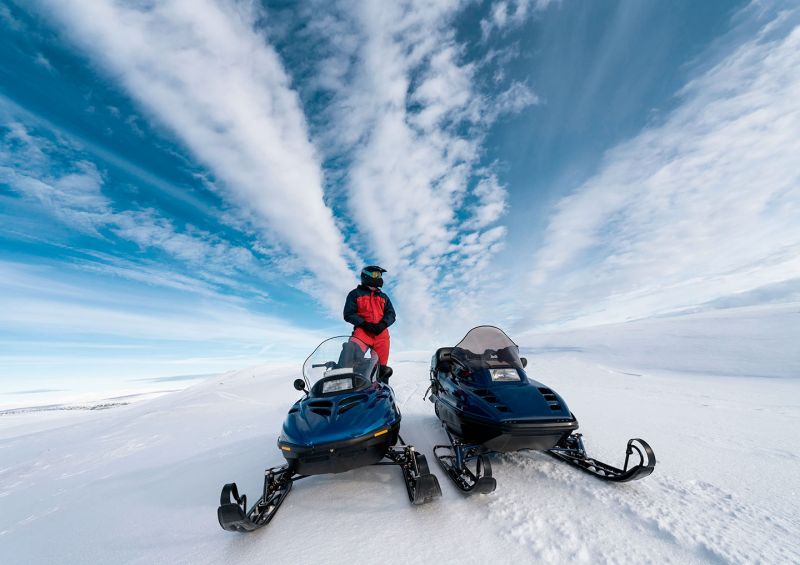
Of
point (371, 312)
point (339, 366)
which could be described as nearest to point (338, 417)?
point (339, 366)

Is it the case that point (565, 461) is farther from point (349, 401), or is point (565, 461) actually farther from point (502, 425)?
point (349, 401)

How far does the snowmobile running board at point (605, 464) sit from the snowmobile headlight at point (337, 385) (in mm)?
2258

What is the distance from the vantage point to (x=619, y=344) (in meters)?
13.2

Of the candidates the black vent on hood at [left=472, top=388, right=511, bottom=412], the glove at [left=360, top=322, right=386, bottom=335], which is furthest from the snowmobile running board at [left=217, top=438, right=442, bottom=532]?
the glove at [left=360, top=322, right=386, bottom=335]

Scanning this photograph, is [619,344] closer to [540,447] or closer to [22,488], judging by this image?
[540,447]

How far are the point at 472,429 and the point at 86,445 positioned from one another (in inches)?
337

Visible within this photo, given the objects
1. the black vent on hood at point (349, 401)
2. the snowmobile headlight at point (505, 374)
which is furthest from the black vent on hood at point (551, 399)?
the black vent on hood at point (349, 401)

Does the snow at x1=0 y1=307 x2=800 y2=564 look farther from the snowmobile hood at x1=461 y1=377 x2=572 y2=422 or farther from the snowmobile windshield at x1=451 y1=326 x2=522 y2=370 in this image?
the snowmobile windshield at x1=451 y1=326 x2=522 y2=370

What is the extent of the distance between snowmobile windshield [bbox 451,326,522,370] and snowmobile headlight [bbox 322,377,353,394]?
154cm

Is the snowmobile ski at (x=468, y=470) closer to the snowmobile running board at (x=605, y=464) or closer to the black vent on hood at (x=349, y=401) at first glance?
the snowmobile running board at (x=605, y=464)

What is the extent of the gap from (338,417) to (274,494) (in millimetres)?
1056

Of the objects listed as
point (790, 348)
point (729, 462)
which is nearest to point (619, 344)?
point (790, 348)

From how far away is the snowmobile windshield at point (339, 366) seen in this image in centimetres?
344

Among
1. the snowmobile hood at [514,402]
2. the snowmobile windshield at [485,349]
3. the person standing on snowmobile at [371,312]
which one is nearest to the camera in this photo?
the snowmobile hood at [514,402]
